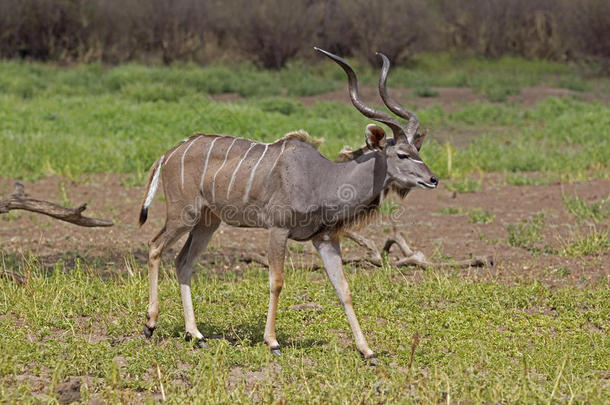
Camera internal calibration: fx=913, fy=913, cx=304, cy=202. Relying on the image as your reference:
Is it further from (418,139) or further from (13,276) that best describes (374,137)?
(13,276)

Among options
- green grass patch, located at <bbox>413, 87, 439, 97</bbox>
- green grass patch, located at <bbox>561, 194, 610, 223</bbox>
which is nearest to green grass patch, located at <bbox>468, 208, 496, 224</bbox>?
green grass patch, located at <bbox>561, 194, 610, 223</bbox>

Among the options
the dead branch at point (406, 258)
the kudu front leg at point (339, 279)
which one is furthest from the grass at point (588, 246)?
the kudu front leg at point (339, 279)

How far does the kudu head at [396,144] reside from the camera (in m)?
4.84

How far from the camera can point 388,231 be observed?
26.9 ft

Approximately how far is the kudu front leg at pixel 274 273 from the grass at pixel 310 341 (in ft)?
0.33

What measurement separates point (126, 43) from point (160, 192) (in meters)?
12.2

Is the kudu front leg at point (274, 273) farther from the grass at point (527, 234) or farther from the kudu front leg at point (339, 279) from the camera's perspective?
the grass at point (527, 234)

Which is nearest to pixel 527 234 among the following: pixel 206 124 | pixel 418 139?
pixel 418 139

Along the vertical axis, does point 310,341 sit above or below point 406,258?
above

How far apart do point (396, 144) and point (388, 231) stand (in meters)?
3.32

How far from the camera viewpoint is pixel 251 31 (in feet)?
67.4

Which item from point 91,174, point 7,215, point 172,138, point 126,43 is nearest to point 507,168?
point 172,138

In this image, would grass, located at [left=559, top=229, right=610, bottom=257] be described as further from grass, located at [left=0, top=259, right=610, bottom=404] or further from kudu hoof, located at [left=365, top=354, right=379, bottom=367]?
kudu hoof, located at [left=365, top=354, right=379, bottom=367]

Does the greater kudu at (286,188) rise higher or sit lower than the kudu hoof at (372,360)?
higher
